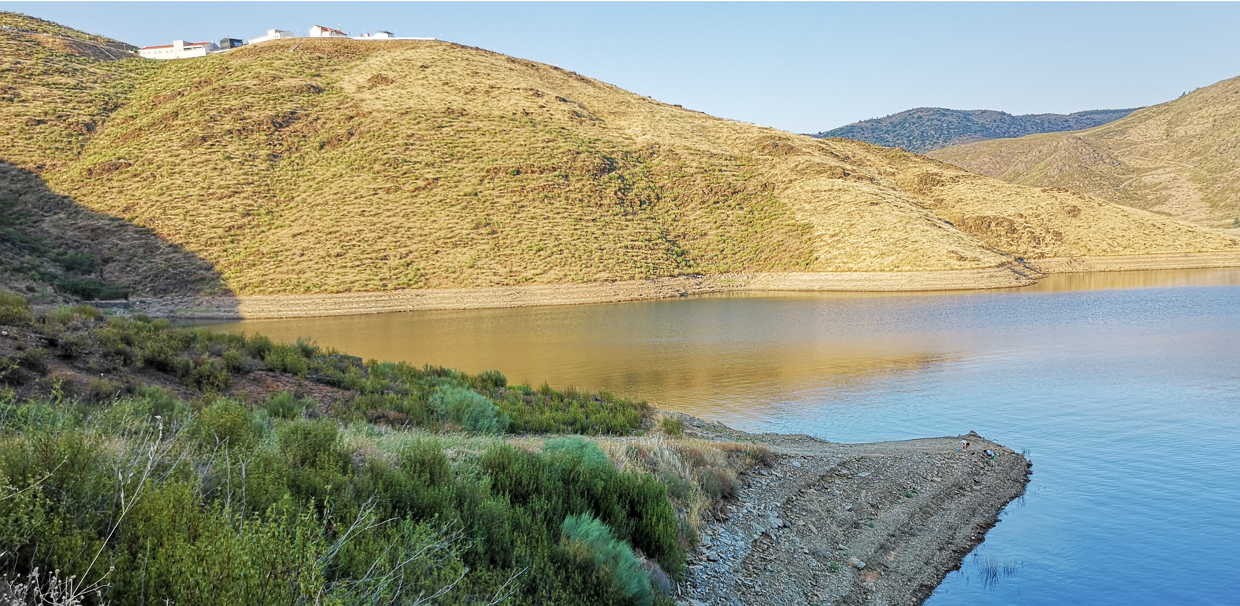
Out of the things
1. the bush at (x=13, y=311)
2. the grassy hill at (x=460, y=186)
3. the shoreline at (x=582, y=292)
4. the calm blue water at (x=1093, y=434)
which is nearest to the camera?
the calm blue water at (x=1093, y=434)

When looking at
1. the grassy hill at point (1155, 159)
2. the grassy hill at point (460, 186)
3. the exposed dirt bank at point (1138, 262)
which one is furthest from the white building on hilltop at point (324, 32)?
the grassy hill at point (1155, 159)

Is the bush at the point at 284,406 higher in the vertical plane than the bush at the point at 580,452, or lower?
lower

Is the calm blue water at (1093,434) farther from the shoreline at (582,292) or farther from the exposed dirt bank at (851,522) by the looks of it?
the shoreline at (582,292)

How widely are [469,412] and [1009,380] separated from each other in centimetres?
1491

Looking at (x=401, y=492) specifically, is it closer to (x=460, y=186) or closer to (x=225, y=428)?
(x=225, y=428)

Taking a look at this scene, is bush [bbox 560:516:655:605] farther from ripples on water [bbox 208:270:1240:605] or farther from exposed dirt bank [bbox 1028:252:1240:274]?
exposed dirt bank [bbox 1028:252:1240:274]

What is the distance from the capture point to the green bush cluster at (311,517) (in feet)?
9.26

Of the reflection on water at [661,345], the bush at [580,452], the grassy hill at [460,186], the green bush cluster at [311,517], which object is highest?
the grassy hill at [460,186]

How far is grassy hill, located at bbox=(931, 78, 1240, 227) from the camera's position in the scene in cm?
11181

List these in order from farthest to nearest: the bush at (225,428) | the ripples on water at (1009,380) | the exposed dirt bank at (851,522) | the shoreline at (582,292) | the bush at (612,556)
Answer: the shoreline at (582,292), the ripples on water at (1009,380), the exposed dirt bank at (851,522), the bush at (225,428), the bush at (612,556)

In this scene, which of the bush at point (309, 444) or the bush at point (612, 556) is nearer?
the bush at point (309, 444)

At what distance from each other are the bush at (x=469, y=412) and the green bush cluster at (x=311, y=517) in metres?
4.21

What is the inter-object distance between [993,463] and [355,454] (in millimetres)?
10883

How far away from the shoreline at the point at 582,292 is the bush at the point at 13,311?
2845cm
